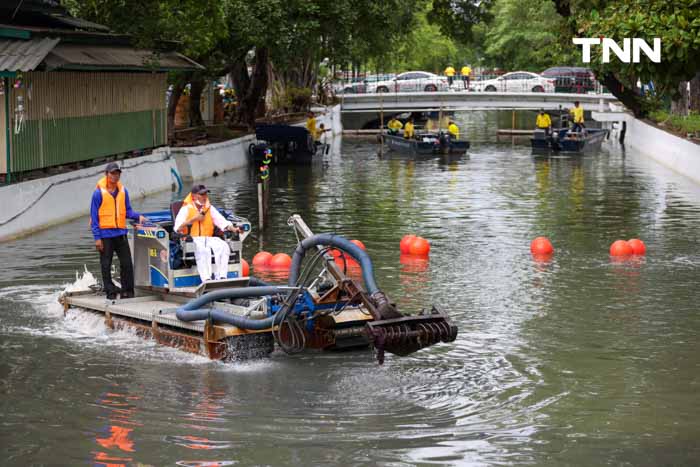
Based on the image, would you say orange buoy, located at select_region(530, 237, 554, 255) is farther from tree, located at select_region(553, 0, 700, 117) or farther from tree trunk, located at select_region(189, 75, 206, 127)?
tree trunk, located at select_region(189, 75, 206, 127)

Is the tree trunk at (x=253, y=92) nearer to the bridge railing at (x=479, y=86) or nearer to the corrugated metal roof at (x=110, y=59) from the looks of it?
the corrugated metal roof at (x=110, y=59)

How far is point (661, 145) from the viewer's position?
4822cm

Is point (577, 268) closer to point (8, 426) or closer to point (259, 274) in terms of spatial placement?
point (259, 274)

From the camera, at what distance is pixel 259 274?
21344 mm

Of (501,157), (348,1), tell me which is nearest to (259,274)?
(348,1)

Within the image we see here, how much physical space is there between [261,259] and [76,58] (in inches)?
345

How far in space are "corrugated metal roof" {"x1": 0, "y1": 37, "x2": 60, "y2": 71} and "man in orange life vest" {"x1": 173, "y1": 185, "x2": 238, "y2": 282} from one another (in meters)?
10.1

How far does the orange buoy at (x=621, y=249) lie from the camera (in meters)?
23.1

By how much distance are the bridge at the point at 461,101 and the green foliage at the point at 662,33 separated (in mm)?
59238

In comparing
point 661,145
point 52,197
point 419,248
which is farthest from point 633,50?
point 661,145

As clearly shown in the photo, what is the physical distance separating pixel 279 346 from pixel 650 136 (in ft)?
132

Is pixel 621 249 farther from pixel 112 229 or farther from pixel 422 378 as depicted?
pixel 112 229

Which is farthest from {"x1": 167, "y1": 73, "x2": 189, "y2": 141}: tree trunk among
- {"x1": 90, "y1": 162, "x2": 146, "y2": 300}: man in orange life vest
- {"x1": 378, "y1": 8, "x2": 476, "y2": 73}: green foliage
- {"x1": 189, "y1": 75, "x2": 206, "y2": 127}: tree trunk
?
{"x1": 378, "y1": 8, "x2": 476, "y2": 73}: green foliage

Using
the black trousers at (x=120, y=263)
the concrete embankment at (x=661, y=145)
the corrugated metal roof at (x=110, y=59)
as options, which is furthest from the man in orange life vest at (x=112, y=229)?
the concrete embankment at (x=661, y=145)
